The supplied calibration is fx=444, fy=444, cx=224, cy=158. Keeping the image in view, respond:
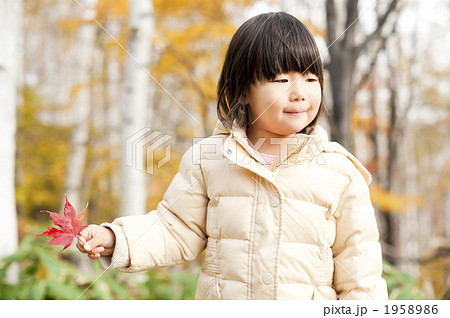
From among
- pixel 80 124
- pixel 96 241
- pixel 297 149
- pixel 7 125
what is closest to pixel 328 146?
pixel 297 149

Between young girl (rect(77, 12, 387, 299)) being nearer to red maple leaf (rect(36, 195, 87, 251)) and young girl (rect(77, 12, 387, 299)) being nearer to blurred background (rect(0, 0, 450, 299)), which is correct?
red maple leaf (rect(36, 195, 87, 251))

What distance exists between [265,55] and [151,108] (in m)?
6.91

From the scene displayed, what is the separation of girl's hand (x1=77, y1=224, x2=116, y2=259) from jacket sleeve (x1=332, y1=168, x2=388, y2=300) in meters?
0.61

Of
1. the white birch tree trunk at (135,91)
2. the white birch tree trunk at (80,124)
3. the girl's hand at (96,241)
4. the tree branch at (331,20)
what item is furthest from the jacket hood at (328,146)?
the white birch tree trunk at (80,124)

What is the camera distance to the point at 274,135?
1.28 metres

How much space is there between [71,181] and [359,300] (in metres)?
5.30

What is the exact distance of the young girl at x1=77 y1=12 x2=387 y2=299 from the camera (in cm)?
116

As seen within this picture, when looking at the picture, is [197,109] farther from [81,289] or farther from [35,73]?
[35,73]

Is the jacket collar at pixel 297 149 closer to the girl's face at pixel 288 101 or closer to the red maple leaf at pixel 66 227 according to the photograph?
the girl's face at pixel 288 101

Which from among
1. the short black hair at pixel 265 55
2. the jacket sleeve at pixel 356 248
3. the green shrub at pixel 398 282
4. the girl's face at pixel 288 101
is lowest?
the green shrub at pixel 398 282

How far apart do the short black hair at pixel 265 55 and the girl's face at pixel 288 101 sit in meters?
0.02

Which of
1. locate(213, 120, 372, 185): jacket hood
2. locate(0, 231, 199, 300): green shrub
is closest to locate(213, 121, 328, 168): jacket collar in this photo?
locate(213, 120, 372, 185): jacket hood

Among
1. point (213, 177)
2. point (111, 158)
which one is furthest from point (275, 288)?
point (111, 158)

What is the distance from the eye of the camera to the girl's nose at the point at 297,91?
45.8 inches
